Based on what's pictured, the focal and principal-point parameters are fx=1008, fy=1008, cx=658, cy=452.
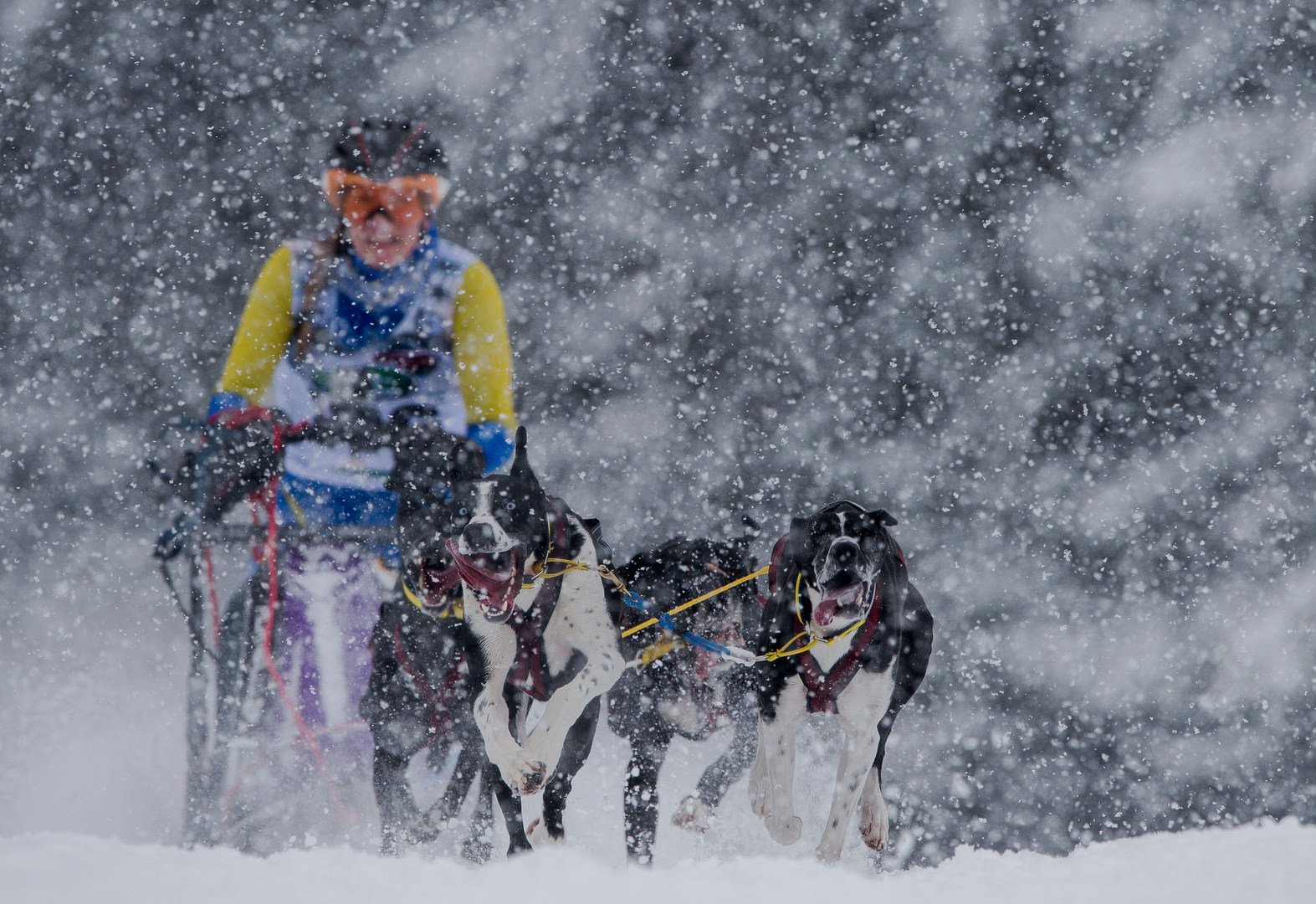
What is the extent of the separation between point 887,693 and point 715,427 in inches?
211

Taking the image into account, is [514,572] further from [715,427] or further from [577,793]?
[715,427]

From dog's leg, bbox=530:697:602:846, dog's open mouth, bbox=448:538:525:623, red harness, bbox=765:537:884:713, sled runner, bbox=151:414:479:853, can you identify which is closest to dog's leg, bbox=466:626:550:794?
dog's open mouth, bbox=448:538:525:623

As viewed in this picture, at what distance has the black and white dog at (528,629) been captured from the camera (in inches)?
96.7

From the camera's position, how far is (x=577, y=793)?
14.6 ft

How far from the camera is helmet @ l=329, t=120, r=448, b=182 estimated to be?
3285 mm

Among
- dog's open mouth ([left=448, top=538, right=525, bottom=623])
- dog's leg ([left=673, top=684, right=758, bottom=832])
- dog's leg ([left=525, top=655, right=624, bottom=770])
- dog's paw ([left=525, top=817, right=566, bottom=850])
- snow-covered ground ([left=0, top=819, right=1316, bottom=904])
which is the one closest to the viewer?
snow-covered ground ([left=0, top=819, right=1316, bottom=904])

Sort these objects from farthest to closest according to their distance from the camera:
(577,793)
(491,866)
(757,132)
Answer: (757,132)
(577,793)
(491,866)

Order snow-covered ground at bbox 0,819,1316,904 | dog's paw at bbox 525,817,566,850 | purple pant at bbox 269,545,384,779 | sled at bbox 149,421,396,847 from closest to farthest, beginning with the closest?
snow-covered ground at bbox 0,819,1316,904 → dog's paw at bbox 525,817,566,850 → sled at bbox 149,421,396,847 → purple pant at bbox 269,545,384,779

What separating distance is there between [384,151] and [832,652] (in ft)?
6.98

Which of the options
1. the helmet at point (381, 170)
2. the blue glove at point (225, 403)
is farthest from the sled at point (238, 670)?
the helmet at point (381, 170)

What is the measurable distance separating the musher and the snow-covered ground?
693mm

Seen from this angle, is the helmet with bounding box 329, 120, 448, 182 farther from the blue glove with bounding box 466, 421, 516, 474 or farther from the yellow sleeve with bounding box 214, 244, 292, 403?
the blue glove with bounding box 466, 421, 516, 474

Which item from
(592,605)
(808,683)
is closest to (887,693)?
(808,683)

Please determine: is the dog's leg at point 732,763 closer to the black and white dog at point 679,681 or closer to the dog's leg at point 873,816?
the black and white dog at point 679,681
